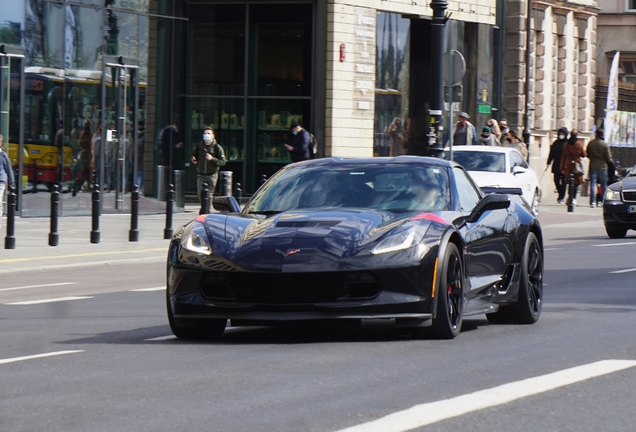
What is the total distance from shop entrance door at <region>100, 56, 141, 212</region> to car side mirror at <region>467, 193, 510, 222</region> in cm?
1933

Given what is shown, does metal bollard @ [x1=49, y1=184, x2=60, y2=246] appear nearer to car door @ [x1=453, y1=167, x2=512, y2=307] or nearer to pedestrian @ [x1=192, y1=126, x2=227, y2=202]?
pedestrian @ [x1=192, y1=126, x2=227, y2=202]

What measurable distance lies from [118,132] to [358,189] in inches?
767

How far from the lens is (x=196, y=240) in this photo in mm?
9750

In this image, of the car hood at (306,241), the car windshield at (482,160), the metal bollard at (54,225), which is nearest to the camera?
the car hood at (306,241)

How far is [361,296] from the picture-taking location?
9.47m

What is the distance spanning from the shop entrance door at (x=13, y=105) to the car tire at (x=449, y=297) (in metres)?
18.3

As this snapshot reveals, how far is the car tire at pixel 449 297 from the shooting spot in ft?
31.7

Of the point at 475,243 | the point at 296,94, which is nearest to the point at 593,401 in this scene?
the point at 475,243

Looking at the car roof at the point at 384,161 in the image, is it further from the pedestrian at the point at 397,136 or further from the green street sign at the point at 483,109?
the green street sign at the point at 483,109

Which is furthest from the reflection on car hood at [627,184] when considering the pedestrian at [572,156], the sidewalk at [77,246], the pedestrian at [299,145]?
the pedestrian at [572,156]

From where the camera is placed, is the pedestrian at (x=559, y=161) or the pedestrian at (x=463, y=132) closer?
the pedestrian at (x=463, y=132)

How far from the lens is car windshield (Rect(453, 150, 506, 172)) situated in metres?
29.1

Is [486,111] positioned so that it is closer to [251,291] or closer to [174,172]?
[174,172]

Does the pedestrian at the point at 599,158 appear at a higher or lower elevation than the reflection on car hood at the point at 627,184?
higher
